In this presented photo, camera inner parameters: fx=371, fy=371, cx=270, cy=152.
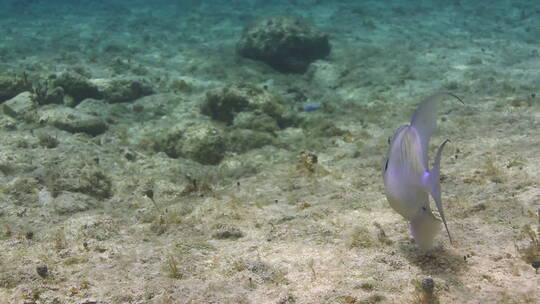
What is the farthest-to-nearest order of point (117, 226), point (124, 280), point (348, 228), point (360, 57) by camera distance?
point (360, 57), point (117, 226), point (348, 228), point (124, 280)

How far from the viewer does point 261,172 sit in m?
7.04

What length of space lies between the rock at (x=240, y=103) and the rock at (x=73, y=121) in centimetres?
270

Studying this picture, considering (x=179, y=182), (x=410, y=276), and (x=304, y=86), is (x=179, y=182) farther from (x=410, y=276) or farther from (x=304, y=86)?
(x=304, y=86)

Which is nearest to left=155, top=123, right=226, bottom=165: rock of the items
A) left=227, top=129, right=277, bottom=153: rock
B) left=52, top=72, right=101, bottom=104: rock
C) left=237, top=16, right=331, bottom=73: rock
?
left=227, top=129, right=277, bottom=153: rock

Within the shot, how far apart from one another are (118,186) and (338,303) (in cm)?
465

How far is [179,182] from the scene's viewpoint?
670cm

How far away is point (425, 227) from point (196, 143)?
18.2 ft

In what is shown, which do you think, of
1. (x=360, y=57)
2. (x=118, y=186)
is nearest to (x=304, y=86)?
(x=360, y=57)

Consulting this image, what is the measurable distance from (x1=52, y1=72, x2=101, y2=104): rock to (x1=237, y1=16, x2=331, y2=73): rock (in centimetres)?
646

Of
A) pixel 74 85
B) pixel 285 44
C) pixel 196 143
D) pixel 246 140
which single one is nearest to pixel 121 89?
pixel 74 85

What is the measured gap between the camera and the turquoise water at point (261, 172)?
352 centimetres

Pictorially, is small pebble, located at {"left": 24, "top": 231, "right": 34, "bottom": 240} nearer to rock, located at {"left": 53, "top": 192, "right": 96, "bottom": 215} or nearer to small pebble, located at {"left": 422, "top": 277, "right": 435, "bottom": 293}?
rock, located at {"left": 53, "top": 192, "right": 96, "bottom": 215}

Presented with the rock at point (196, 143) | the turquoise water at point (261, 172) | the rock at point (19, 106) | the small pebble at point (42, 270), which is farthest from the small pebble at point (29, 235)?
the rock at point (19, 106)

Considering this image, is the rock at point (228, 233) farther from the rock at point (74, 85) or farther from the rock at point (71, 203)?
the rock at point (74, 85)
